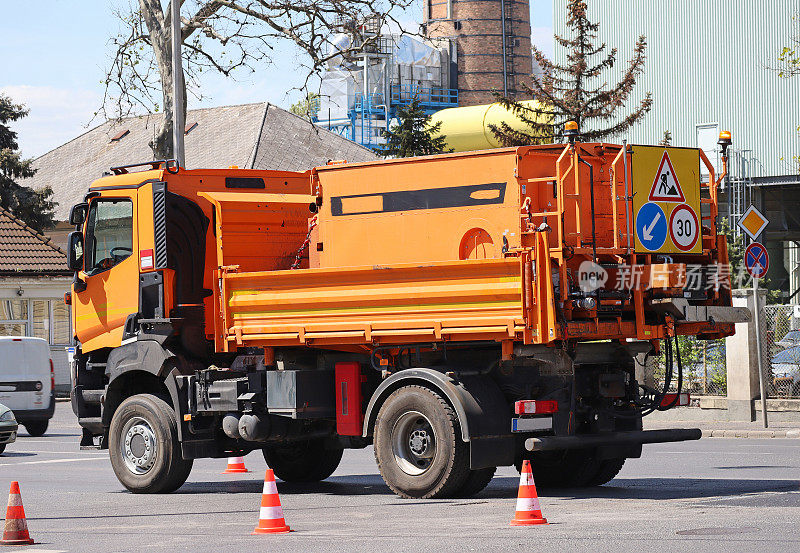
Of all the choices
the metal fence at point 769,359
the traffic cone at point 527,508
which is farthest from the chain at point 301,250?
the metal fence at point 769,359

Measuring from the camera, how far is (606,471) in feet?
46.6

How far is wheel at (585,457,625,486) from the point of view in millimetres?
14164

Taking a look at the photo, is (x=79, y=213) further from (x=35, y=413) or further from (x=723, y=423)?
(x=723, y=423)

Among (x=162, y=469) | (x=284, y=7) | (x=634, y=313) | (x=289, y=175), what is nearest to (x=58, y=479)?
(x=162, y=469)

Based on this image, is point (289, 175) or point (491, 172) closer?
point (491, 172)

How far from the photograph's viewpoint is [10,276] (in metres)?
43.8

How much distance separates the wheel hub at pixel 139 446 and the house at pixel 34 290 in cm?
2910

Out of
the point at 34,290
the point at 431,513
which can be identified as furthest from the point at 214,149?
the point at 431,513

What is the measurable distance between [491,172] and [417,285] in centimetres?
124

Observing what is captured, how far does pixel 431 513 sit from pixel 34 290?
34.7 meters

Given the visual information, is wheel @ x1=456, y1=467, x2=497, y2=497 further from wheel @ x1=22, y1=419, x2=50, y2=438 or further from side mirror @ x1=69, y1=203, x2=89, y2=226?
wheel @ x1=22, y1=419, x2=50, y2=438

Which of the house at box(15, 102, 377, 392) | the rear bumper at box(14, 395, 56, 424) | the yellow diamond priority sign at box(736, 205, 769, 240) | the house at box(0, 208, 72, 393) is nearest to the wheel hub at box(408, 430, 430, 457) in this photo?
the yellow diamond priority sign at box(736, 205, 769, 240)

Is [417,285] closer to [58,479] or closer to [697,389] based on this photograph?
[58,479]

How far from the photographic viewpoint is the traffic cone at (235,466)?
17031mm
